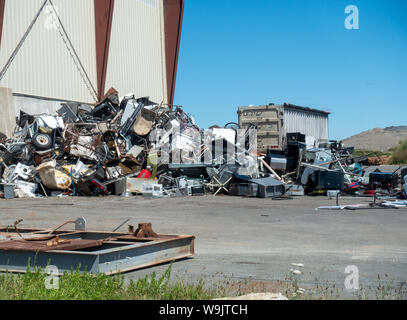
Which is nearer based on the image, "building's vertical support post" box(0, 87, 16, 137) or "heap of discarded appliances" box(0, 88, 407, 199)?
"heap of discarded appliances" box(0, 88, 407, 199)

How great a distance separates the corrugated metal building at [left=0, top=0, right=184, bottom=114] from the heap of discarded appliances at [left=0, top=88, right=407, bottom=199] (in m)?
3.54

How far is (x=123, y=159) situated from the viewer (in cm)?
1888

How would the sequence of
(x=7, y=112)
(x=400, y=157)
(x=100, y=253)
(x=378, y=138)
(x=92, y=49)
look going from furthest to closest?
(x=378, y=138) → (x=400, y=157) → (x=92, y=49) → (x=7, y=112) → (x=100, y=253)

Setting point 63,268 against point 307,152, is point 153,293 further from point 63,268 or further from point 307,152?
point 307,152

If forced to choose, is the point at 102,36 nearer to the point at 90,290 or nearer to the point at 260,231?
the point at 260,231

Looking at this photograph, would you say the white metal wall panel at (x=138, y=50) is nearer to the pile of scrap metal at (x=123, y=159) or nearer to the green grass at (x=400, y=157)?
the pile of scrap metal at (x=123, y=159)

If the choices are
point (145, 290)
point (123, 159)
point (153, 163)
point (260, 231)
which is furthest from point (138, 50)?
point (145, 290)

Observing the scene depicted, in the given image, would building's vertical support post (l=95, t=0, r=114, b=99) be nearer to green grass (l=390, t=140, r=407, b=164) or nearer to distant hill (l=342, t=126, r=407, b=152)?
green grass (l=390, t=140, r=407, b=164)

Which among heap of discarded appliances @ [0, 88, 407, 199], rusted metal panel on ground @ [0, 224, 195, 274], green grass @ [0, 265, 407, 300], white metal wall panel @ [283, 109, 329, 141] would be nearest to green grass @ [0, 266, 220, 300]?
green grass @ [0, 265, 407, 300]

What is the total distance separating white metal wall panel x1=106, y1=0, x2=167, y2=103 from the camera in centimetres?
2838

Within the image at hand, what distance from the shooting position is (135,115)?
20.5m

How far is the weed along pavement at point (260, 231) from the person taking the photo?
587cm

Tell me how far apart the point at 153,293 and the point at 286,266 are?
2.14 metres

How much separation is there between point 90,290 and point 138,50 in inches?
1045
